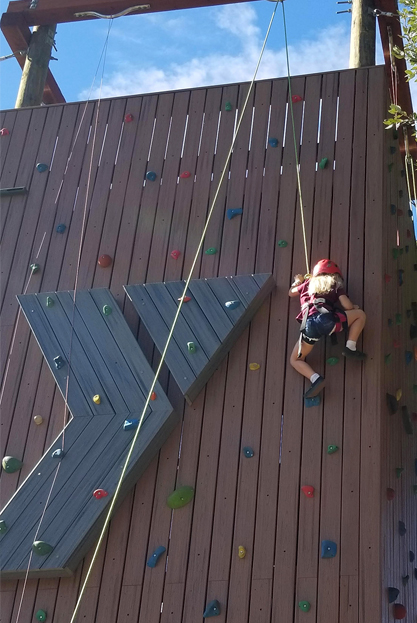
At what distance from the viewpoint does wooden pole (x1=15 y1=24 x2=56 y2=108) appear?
8.95 m

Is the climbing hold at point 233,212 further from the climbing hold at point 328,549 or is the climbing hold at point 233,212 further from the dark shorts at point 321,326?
the climbing hold at point 328,549

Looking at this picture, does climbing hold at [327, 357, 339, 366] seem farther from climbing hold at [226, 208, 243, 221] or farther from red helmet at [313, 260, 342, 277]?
climbing hold at [226, 208, 243, 221]

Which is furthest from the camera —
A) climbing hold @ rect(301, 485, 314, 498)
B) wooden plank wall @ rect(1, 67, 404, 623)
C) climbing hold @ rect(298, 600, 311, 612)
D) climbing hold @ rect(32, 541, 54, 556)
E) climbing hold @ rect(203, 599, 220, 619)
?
climbing hold @ rect(32, 541, 54, 556)

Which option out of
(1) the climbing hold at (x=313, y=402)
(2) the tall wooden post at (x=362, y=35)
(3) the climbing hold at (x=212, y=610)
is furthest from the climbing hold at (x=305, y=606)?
(2) the tall wooden post at (x=362, y=35)

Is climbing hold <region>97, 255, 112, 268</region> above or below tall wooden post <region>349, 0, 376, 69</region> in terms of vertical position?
below

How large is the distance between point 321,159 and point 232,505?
290cm

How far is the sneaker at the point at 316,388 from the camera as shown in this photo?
20.0ft

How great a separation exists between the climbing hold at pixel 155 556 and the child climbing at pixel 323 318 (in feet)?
4.70

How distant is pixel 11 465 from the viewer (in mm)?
6465

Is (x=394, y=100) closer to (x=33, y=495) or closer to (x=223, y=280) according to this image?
(x=223, y=280)

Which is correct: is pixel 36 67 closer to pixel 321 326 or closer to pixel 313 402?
pixel 321 326

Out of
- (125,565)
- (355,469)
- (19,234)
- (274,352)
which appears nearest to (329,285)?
(274,352)

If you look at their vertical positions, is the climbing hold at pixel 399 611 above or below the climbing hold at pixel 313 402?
below

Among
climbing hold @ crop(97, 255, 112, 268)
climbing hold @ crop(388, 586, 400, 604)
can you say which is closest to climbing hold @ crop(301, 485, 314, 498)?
climbing hold @ crop(388, 586, 400, 604)
